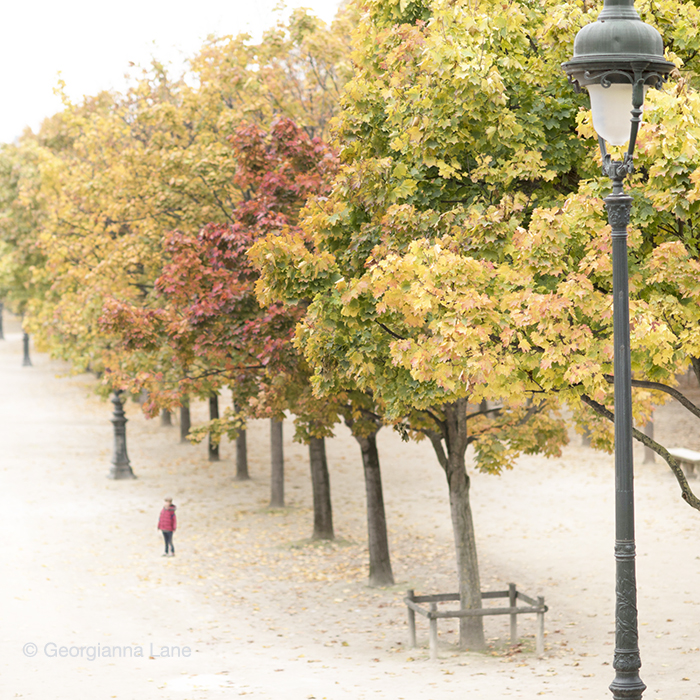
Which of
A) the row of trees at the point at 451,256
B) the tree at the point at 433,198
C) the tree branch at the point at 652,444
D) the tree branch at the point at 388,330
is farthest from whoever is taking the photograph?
the tree branch at the point at 388,330

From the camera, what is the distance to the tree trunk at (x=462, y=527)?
44.5 feet

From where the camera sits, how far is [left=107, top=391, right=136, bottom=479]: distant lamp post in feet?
86.4

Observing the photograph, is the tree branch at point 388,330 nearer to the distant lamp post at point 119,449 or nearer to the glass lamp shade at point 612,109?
the glass lamp shade at point 612,109

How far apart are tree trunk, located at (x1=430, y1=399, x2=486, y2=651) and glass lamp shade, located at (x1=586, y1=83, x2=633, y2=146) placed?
7884 mm

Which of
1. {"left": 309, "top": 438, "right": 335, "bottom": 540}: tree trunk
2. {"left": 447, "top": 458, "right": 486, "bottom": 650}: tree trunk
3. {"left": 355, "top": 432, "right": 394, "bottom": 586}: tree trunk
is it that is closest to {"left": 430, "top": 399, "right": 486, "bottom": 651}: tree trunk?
{"left": 447, "top": 458, "right": 486, "bottom": 650}: tree trunk

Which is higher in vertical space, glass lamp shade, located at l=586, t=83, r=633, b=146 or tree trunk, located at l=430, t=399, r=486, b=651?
glass lamp shade, located at l=586, t=83, r=633, b=146

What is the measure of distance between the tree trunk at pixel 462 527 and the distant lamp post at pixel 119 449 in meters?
14.5

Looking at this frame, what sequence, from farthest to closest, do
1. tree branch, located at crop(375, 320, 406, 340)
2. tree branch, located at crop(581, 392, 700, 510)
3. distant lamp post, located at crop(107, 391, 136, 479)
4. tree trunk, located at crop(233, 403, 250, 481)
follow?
tree trunk, located at crop(233, 403, 250, 481)
distant lamp post, located at crop(107, 391, 136, 479)
tree branch, located at crop(375, 320, 406, 340)
tree branch, located at crop(581, 392, 700, 510)

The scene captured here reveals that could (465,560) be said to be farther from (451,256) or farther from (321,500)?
(321,500)

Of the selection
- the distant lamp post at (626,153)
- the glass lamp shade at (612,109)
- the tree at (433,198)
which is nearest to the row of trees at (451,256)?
the tree at (433,198)

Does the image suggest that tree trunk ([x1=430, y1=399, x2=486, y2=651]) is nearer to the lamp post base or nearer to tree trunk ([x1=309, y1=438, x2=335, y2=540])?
tree trunk ([x1=309, y1=438, x2=335, y2=540])

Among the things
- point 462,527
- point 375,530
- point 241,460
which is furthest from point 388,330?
point 241,460

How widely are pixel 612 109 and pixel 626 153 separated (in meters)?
0.29

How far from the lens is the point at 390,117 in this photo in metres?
10.2
